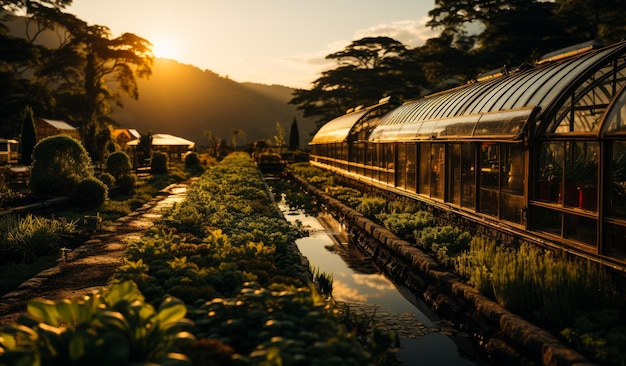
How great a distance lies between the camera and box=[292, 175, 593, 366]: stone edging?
5.70 m

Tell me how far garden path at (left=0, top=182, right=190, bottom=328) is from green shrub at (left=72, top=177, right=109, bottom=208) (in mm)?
4596

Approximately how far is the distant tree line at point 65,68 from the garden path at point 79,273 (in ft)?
68.4

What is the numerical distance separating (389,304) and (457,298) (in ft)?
4.31

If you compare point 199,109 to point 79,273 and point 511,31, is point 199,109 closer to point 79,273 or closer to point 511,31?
point 511,31

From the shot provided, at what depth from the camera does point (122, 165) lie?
2505cm

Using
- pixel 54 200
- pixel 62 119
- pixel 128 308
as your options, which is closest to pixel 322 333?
pixel 128 308

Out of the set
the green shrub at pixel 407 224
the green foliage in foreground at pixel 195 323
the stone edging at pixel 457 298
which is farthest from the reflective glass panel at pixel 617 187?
the green shrub at pixel 407 224

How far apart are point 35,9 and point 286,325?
47606mm

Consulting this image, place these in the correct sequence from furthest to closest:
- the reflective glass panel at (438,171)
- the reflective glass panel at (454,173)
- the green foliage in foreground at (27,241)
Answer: the reflective glass panel at (438,171) → the reflective glass panel at (454,173) → the green foliage in foreground at (27,241)

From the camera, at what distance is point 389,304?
916 cm

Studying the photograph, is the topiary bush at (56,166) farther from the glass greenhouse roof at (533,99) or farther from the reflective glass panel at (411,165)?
the glass greenhouse roof at (533,99)

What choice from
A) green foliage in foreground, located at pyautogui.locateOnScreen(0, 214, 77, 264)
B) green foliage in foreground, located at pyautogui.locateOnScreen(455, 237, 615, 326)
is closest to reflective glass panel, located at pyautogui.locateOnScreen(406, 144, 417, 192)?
green foliage in foreground, located at pyautogui.locateOnScreen(455, 237, 615, 326)

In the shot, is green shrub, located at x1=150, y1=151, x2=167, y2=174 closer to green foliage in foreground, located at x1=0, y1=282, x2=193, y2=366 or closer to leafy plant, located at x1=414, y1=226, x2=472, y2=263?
leafy plant, located at x1=414, y1=226, x2=472, y2=263

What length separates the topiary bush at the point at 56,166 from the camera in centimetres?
1822
